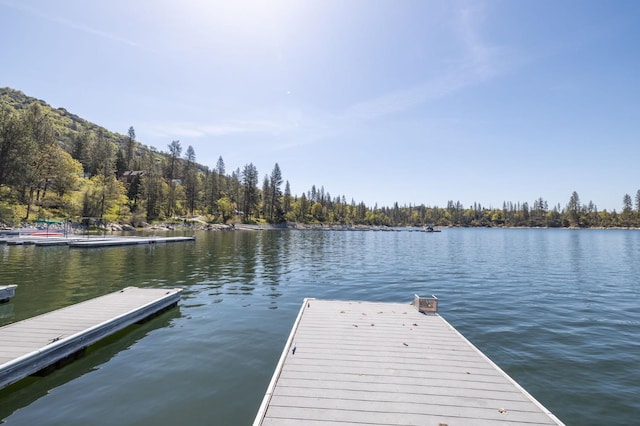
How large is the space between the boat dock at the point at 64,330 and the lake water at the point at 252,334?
0.40m

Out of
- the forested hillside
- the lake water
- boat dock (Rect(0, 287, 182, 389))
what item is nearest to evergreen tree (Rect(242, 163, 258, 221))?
the forested hillside

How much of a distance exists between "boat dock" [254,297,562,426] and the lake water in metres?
1.36

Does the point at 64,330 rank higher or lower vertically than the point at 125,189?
lower

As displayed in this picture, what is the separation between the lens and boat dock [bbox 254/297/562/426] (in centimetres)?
511

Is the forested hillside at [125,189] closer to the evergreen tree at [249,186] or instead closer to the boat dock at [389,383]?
the evergreen tree at [249,186]

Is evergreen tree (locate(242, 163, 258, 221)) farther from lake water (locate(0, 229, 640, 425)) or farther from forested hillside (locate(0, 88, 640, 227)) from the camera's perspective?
lake water (locate(0, 229, 640, 425))

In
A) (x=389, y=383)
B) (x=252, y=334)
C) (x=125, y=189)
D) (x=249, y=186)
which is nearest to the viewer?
(x=389, y=383)

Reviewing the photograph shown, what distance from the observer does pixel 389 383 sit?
627 centimetres

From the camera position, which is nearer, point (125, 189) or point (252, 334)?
point (252, 334)

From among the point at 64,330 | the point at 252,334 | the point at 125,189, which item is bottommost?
the point at 252,334

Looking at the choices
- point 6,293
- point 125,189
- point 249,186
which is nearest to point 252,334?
point 6,293

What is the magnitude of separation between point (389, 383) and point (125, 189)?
3746 inches

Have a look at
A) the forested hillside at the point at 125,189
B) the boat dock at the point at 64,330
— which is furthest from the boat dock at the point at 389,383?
the forested hillside at the point at 125,189

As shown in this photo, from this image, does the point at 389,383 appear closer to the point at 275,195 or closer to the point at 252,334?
the point at 252,334
